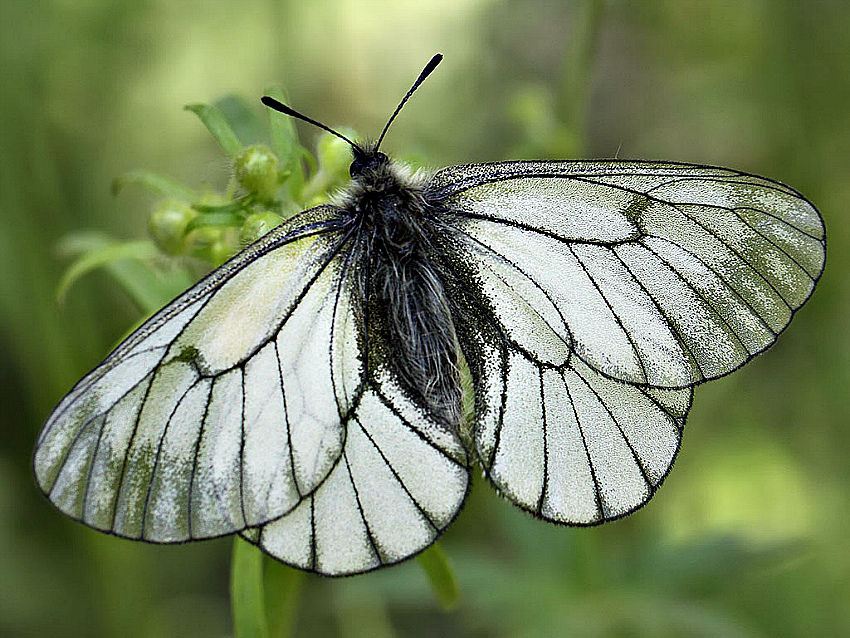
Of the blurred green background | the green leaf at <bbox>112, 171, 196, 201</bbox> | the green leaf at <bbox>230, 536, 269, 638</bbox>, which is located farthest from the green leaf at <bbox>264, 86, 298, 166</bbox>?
the green leaf at <bbox>230, 536, 269, 638</bbox>

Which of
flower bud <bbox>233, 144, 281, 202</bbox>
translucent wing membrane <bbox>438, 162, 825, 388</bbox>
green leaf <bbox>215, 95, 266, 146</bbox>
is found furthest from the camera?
green leaf <bbox>215, 95, 266, 146</bbox>

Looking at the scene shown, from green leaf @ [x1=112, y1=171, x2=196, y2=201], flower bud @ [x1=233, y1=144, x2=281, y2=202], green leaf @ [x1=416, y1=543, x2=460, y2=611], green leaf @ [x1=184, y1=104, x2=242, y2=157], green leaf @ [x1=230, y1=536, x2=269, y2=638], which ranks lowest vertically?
green leaf @ [x1=230, y1=536, x2=269, y2=638]

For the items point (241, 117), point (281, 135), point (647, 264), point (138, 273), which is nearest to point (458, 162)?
point (241, 117)

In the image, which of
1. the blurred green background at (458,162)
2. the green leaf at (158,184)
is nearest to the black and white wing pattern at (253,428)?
the green leaf at (158,184)

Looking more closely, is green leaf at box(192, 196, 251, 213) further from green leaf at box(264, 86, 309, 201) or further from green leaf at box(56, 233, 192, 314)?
green leaf at box(56, 233, 192, 314)

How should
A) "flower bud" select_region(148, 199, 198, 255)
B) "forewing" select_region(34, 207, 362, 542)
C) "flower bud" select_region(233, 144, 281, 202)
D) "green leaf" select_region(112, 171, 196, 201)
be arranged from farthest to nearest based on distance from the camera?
"green leaf" select_region(112, 171, 196, 201) < "flower bud" select_region(148, 199, 198, 255) < "flower bud" select_region(233, 144, 281, 202) < "forewing" select_region(34, 207, 362, 542)

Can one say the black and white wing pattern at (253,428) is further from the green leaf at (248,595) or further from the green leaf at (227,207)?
the green leaf at (248,595)
